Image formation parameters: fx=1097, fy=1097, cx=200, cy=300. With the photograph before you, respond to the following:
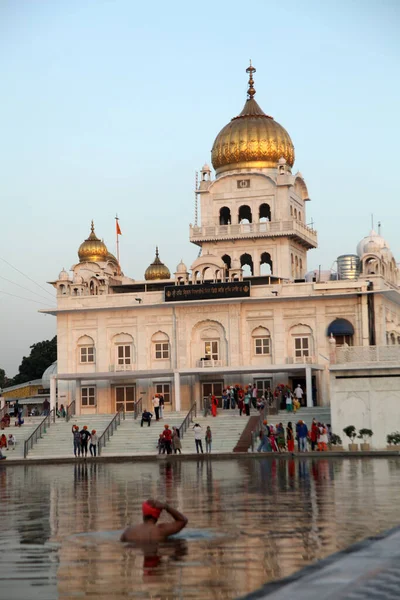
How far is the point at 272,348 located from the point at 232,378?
246 centimetres

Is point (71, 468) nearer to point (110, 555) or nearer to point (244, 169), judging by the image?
point (110, 555)

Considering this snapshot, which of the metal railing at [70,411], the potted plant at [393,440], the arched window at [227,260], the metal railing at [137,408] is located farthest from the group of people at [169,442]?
the arched window at [227,260]

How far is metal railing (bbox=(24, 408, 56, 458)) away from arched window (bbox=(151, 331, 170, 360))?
6.72m

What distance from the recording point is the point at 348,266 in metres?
55.8

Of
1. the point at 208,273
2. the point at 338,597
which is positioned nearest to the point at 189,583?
the point at 338,597

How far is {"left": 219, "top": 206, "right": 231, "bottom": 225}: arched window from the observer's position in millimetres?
61938

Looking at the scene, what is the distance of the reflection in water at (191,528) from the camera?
1147 centimetres

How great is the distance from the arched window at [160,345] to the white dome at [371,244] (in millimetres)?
10979

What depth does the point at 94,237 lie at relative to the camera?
6794 cm

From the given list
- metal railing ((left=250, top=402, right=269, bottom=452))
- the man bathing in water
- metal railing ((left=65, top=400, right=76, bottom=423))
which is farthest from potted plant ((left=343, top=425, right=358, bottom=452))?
the man bathing in water

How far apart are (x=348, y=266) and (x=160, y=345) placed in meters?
10.4

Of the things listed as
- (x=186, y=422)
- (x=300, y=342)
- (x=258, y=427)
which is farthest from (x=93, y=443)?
(x=300, y=342)

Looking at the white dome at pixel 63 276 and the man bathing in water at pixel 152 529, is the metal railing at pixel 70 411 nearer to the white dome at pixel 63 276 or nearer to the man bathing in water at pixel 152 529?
the white dome at pixel 63 276

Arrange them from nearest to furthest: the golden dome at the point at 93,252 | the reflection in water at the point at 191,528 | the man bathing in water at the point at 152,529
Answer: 1. the reflection in water at the point at 191,528
2. the man bathing in water at the point at 152,529
3. the golden dome at the point at 93,252
